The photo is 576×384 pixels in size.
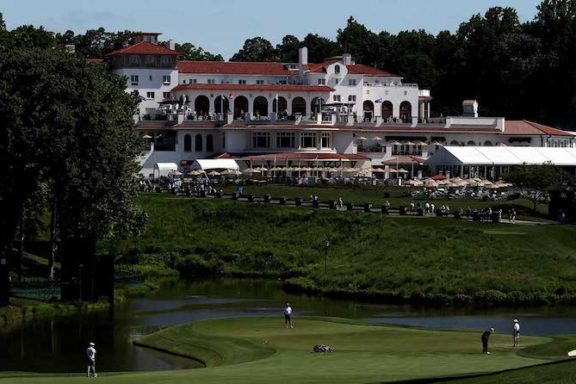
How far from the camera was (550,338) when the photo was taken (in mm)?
74375

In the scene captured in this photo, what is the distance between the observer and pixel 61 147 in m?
85.7

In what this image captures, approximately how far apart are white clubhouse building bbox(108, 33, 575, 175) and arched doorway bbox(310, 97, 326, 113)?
17cm

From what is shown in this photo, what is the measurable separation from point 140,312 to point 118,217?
384 inches

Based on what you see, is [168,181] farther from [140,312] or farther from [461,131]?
[140,312]

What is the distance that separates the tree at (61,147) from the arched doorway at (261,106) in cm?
8252

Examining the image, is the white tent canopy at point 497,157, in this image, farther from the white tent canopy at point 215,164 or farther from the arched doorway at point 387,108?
the arched doorway at point 387,108

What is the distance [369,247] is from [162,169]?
4937 cm

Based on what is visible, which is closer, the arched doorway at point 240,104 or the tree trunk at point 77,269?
the tree trunk at point 77,269

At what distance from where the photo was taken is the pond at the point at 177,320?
7131 centimetres

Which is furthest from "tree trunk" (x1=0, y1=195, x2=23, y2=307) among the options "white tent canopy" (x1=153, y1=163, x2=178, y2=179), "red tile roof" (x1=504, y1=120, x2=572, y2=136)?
"red tile roof" (x1=504, y1=120, x2=572, y2=136)

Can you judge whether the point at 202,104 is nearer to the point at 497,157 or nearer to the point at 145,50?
the point at 145,50

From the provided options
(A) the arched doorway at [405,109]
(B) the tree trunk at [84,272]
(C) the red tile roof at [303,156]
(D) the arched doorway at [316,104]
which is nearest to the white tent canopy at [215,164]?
(C) the red tile roof at [303,156]

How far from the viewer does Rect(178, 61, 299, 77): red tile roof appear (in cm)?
17825

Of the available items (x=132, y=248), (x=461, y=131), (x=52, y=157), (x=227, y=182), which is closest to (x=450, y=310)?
(x=52, y=157)
